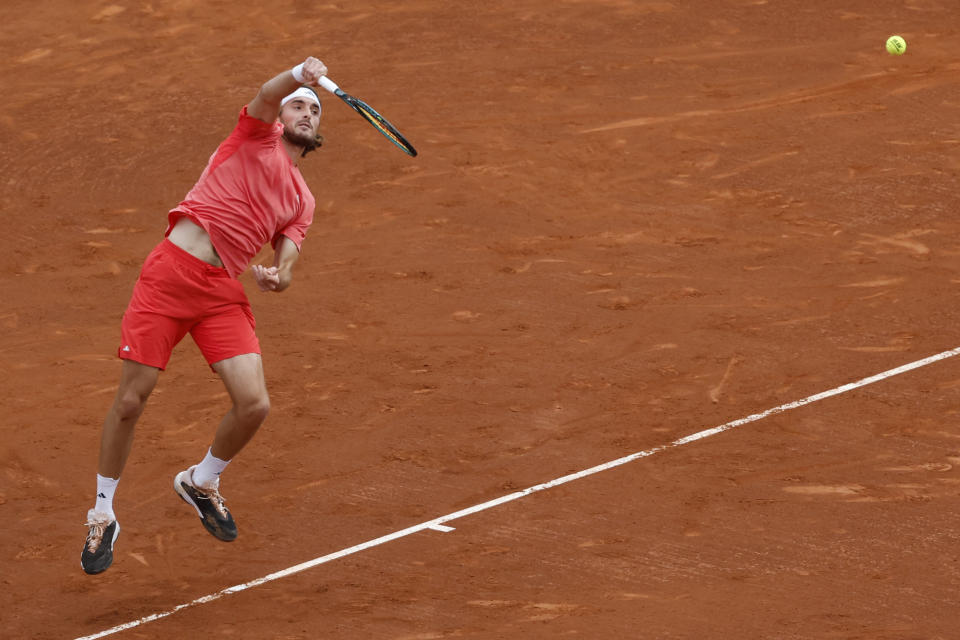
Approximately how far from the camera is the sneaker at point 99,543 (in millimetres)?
7270

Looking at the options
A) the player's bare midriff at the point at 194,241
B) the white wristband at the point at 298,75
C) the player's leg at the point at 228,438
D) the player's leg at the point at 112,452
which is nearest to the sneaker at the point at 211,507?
the player's leg at the point at 228,438

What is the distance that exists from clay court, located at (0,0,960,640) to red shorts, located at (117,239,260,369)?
125cm

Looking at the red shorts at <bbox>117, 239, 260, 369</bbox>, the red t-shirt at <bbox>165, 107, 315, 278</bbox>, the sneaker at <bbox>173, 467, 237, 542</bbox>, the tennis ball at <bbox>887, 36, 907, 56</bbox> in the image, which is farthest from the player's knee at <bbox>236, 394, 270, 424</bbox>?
the tennis ball at <bbox>887, 36, 907, 56</bbox>

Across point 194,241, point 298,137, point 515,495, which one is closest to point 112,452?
point 194,241

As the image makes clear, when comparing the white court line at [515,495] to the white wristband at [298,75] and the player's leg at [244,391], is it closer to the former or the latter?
the player's leg at [244,391]

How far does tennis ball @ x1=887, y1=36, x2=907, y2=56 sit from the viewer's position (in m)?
15.6

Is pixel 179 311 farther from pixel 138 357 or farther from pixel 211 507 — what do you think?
pixel 211 507

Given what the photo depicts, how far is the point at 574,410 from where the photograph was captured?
9.55 m

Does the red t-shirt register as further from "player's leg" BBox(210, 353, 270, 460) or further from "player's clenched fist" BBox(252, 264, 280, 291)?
"player's leg" BBox(210, 353, 270, 460)

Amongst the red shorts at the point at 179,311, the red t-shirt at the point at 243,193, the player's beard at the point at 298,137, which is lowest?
the red shorts at the point at 179,311

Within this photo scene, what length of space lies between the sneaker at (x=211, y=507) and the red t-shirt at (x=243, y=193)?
44.5 inches

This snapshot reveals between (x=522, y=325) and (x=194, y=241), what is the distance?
3.79 metres

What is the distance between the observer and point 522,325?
10.8 m

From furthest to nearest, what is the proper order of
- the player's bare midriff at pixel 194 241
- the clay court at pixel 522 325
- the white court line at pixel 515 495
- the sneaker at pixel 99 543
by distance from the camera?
the clay court at pixel 522 325, the white court line at pixel 515 495, the player's bare midriff at pixel 194 241, the sneaker at pixel 99 543
